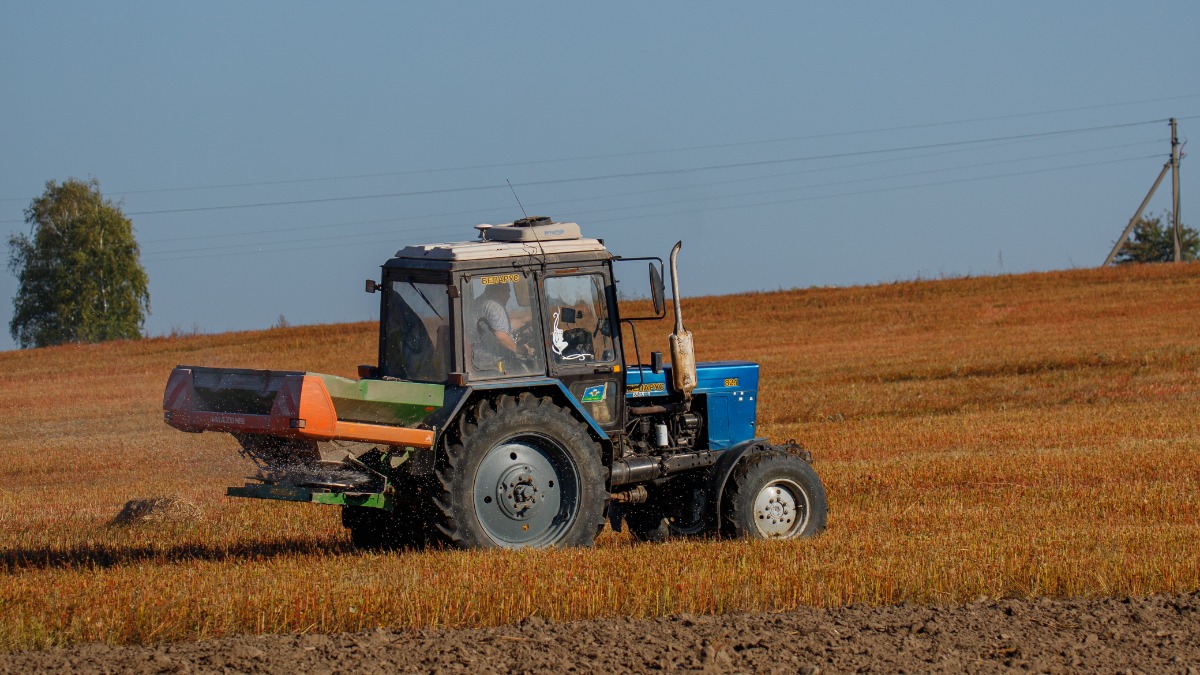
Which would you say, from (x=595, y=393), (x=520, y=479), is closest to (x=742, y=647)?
(x=520, y=479)

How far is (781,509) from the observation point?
9.69 metres

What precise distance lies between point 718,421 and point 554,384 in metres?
1.75

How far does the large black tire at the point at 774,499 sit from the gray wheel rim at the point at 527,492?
4.11 feet

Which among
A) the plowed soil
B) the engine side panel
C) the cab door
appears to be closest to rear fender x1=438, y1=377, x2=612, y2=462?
the cab door

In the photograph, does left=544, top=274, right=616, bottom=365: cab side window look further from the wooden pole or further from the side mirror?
the wooden pole

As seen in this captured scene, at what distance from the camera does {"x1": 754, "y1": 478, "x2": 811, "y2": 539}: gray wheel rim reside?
959 centimetres

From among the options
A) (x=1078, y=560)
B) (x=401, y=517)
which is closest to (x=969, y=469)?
(x=1078, y=560)

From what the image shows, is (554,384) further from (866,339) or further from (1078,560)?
(866,339)

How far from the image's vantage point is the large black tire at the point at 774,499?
372 inches

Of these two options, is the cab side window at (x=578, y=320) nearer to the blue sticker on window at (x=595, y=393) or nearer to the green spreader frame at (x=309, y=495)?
the blue sticker on window at (x=595, y=393)

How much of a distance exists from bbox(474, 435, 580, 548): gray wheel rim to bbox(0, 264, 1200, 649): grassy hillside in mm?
357

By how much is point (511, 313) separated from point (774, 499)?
2358 mm

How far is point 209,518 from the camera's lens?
11719mm

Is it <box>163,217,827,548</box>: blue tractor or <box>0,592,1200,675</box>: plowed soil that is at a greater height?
<box>163,217,827,548</box>: blue tractor
